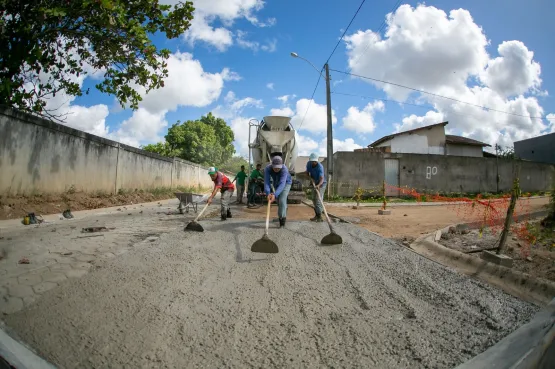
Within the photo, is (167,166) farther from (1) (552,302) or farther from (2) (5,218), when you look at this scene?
(1) (552,302)

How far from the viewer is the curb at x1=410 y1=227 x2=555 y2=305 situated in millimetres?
2473

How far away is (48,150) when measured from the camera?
819 cm

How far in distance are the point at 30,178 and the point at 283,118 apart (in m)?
7.90

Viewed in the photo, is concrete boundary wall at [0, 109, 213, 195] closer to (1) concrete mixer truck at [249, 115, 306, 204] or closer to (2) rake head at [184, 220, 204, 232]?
(2) rake head at [184, 220, 204, 232]

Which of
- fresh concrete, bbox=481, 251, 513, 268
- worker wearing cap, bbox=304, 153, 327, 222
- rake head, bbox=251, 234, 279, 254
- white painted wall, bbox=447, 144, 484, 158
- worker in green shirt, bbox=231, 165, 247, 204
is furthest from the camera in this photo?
white painted wall, bbox=447, 144, 484, 158

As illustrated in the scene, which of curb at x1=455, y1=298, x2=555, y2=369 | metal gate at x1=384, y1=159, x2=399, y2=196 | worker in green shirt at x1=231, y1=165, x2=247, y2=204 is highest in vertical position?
metal gate at x1=384, y1=159, x2=399, y2=196

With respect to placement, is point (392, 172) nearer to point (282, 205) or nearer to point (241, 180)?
point (241, 180)

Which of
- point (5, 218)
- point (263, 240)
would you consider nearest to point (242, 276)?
point (263, 240)

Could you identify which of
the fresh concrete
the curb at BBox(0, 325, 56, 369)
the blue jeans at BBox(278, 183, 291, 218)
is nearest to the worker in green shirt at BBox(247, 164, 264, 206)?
the blue jeans at BBox(278, 183, 291, 218)

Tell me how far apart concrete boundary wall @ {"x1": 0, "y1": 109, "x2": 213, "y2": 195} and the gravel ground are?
5.90 m

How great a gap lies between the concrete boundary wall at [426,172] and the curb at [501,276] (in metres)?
12.6

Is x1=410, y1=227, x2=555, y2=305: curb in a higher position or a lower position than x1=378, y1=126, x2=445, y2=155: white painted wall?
lower

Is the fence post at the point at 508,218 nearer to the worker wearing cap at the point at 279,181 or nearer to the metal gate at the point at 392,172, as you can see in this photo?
the worker wearing cap at the point at 279,181

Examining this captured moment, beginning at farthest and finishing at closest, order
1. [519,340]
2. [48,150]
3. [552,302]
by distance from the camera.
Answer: [48,150] < [552,302] < [519,340]
